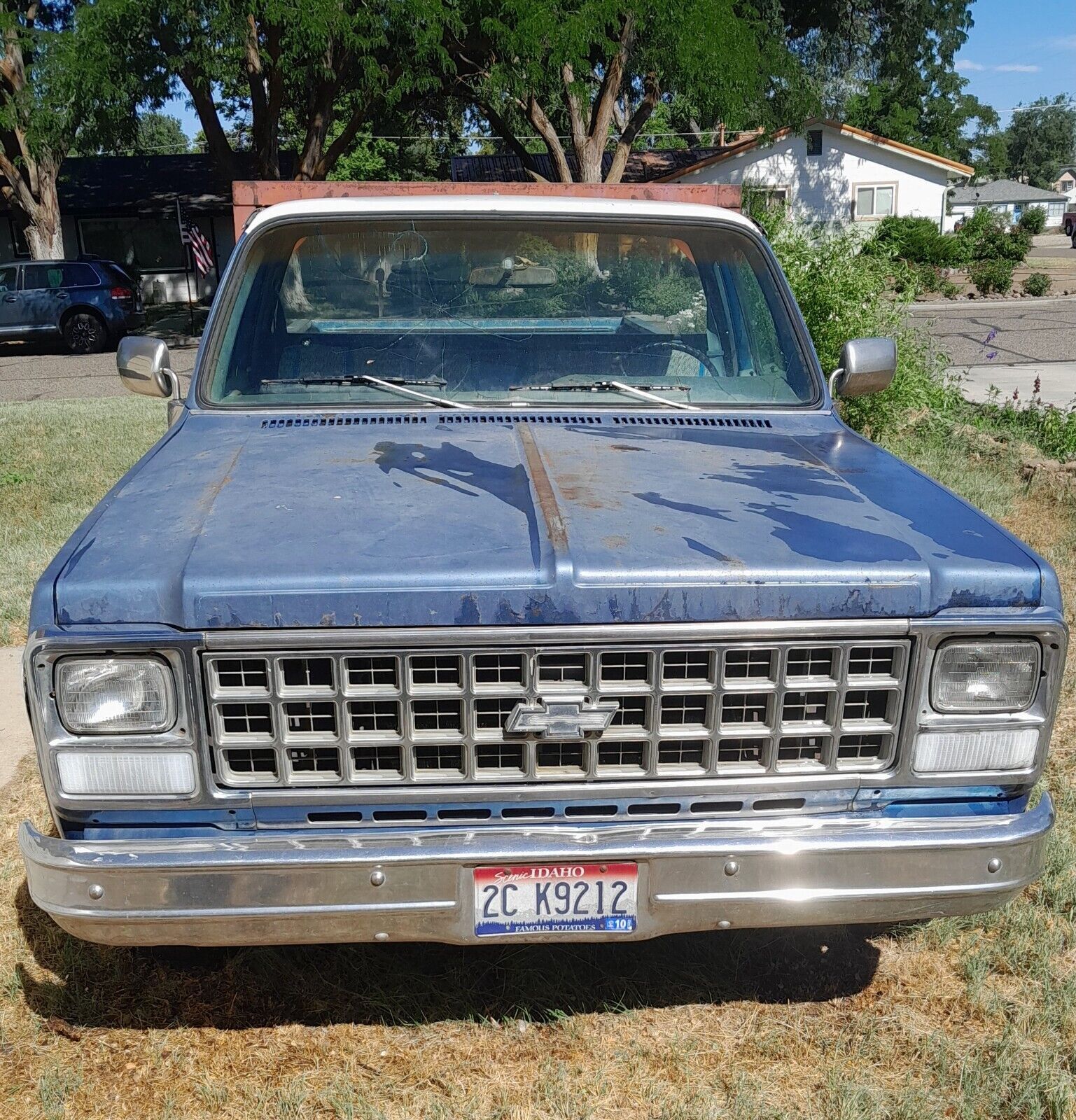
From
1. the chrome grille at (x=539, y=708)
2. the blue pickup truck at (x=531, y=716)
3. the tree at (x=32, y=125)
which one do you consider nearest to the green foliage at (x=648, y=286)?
the blue pickup truck at (x=531, y=716)

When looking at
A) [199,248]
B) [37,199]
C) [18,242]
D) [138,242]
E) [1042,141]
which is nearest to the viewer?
[199,248]

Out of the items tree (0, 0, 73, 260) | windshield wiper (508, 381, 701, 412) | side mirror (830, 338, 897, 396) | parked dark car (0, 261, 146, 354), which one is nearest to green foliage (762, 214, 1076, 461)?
side mirror (830, 338, 897, 396)

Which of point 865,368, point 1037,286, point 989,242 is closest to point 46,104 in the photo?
point 865,368

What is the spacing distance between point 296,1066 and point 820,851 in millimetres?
1429

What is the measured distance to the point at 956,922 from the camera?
11.1 ft

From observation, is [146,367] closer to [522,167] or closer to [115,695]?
[115,695]

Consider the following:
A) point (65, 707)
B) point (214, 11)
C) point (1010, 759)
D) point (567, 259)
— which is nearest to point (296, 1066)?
point (65, 707)

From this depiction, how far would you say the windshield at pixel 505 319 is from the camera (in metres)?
3.57

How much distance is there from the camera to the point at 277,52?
1756cm

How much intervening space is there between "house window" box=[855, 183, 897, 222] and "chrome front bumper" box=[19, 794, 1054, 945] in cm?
3732

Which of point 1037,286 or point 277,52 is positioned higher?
point 277,52

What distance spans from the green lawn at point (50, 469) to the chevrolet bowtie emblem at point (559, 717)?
403 cm

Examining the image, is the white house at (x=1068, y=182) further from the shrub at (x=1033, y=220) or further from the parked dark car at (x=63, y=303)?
the parked dark car at (x=63, y=303)

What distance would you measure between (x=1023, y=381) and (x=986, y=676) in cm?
1153
